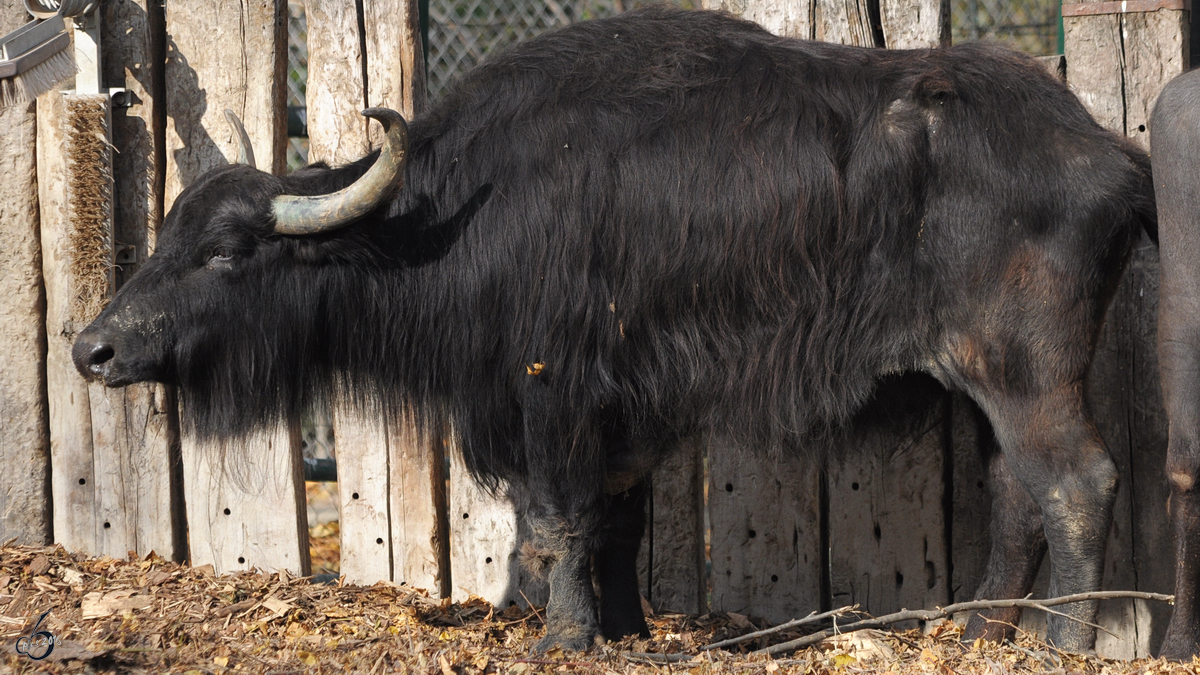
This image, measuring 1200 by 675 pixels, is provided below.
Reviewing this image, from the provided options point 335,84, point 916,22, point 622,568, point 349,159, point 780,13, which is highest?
point 780,13

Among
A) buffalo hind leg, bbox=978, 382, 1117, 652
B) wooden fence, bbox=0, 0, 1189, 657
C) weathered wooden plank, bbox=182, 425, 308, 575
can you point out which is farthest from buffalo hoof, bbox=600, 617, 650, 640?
Answer: buffalo hind leg, bbox=978, 382, 1117, 652

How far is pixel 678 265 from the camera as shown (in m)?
3.69

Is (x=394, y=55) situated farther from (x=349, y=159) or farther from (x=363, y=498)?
(x=363, y=498)

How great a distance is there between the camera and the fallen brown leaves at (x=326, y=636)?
368 centimetres

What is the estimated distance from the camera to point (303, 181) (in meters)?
4.02

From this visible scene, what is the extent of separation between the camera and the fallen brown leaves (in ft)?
12.1

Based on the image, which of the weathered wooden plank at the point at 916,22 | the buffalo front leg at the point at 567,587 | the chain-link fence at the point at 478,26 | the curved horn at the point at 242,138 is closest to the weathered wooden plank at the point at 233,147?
the curved horn at the point at 242,138

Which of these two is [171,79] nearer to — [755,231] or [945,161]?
[755,231]

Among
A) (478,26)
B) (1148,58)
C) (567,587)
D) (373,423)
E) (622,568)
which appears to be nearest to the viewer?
(567,587)

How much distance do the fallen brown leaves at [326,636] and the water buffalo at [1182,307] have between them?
1.49 ft

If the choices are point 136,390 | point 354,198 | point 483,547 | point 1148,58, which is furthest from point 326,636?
point 1148,58

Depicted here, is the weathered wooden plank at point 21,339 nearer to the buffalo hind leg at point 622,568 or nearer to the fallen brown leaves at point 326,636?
the fallen brown leaves at point 326,636

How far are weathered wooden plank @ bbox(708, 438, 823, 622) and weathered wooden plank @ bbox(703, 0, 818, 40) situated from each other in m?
1.87

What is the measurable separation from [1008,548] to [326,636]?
2741 mm
